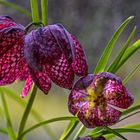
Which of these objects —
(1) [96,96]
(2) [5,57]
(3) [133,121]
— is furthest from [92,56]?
(2) [5,57]

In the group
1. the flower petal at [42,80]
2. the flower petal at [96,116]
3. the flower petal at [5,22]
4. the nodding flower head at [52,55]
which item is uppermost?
the flower petal at [5,22]

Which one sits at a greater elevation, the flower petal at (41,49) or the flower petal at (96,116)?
the flower petal at (41,49)

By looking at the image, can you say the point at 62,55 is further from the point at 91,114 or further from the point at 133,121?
the point at 133,121

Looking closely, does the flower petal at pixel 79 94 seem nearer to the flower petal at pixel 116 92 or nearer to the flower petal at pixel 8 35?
the flower petal at pixel 116 92

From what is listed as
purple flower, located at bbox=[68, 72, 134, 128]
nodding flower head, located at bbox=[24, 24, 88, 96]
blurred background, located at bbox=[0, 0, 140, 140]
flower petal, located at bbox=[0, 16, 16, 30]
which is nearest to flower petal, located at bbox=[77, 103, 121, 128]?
purple flower, located at bbox=[68, 72, 134, 128]

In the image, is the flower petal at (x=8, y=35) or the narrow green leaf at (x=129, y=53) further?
the narrow green leaf at (x=129, y=53)

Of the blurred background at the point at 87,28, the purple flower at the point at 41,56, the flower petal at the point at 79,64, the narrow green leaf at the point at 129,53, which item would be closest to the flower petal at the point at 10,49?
the purple flower at the point at 41,56

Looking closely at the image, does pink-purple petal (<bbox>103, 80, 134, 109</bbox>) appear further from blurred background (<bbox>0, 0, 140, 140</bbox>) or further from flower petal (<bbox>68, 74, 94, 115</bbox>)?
blurred background (<bbox>0, 0, 140, 140</bbox>)

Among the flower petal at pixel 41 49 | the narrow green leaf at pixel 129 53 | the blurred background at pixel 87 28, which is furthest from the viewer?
the blurred background at pixel 87 28

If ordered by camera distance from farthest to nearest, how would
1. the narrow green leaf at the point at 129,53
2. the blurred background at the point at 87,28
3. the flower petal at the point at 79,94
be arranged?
the blurred background at the point at 87,28 → the narrow green leaf at the point at 129,53 → the flower petal at the point at 79,94
